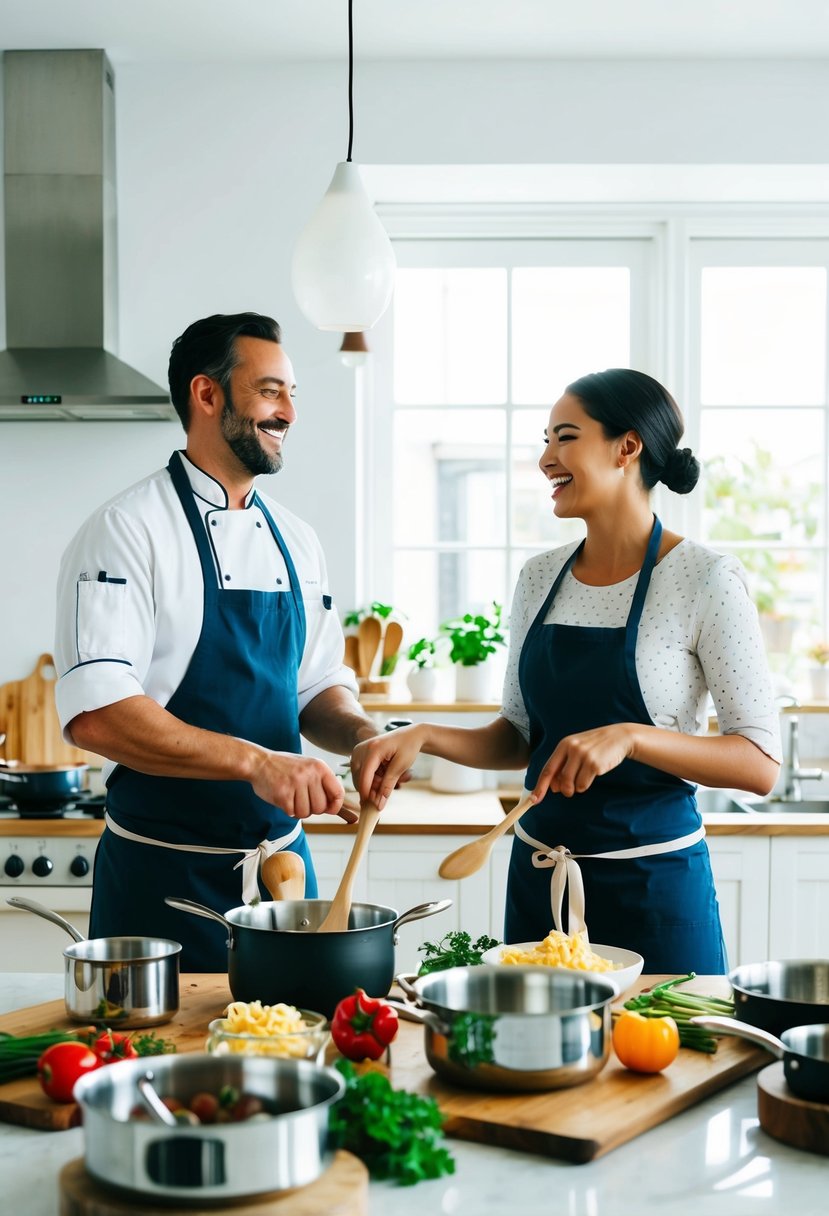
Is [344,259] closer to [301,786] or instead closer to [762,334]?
[301,786]

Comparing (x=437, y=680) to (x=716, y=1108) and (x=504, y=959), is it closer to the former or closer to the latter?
(x=504, y=959)

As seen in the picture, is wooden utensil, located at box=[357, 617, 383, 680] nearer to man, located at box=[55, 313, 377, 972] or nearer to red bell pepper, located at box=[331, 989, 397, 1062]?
man, located at box=[55, 313, 377, 972]

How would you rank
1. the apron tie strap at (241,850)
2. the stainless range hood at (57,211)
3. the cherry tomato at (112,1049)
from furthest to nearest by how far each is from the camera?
the stainless range hood at (57,211)
the apron tie strap at (241,850)
the cherry tomato at (112,1049)

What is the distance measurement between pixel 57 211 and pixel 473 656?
1787mm

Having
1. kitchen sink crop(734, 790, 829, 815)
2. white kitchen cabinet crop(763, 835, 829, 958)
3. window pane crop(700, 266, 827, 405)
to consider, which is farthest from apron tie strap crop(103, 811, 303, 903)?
window pane crop(700, 266, 827, 405)

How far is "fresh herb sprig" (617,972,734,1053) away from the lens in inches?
56.8

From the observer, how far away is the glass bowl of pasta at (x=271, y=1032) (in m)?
1.23

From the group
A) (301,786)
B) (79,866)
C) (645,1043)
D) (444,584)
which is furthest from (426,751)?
(444,584)

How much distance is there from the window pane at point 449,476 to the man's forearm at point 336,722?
1.71m

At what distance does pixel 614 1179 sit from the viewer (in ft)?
3.70

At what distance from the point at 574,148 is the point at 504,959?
8.90 feet

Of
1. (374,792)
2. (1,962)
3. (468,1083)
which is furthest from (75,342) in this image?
(468,1083)

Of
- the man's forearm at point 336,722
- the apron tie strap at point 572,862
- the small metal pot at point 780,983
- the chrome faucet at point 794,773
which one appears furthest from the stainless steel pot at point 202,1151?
the chrome faucet at point 794,773

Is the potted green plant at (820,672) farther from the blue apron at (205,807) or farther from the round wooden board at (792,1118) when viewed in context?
the round wooden board at (792,1118)
